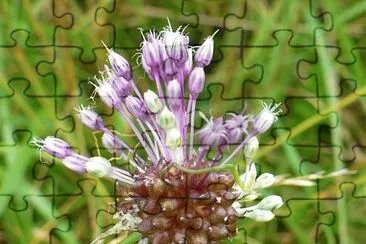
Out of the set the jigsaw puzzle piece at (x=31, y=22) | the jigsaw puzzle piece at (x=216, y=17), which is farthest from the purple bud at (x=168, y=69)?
the jigsaw puzzle piece at (x=216, y=17)

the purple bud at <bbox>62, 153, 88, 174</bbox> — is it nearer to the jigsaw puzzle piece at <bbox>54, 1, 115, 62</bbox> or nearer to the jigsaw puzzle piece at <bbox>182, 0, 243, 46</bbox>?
the jigsaw puzzle piece at <bbox>54, 1, 115, 62</bbox>

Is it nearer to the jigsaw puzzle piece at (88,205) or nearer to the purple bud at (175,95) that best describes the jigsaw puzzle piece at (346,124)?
the jigsaw puzzle piece at (88,205)

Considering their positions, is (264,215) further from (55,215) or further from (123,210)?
(55,215)

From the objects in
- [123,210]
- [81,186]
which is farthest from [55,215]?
[123,210]

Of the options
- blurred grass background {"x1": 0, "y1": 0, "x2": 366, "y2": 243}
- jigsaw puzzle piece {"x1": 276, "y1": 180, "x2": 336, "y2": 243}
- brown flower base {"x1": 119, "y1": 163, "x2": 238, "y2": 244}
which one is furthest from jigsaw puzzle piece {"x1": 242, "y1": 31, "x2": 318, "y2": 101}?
brown flower base {"x1": 119, "y1": 163, "x2": 238, "y2": 244}

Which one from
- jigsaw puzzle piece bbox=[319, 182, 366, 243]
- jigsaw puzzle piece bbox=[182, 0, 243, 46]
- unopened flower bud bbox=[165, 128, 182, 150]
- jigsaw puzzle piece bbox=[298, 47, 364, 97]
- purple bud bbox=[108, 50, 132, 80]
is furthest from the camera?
jigsaw puzzle piece bbox=[182, 0, 243, 46]

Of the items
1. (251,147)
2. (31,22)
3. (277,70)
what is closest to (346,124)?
(277,70)

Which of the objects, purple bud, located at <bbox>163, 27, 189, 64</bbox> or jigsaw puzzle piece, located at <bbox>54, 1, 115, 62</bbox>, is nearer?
purple bud, located at <bbox>163, 27, 189, 64</bbox>

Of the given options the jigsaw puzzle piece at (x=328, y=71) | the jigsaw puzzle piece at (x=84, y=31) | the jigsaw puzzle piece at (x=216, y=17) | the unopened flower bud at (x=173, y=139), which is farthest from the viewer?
the jigsaw puzzle piece at (x=216, y=17)
